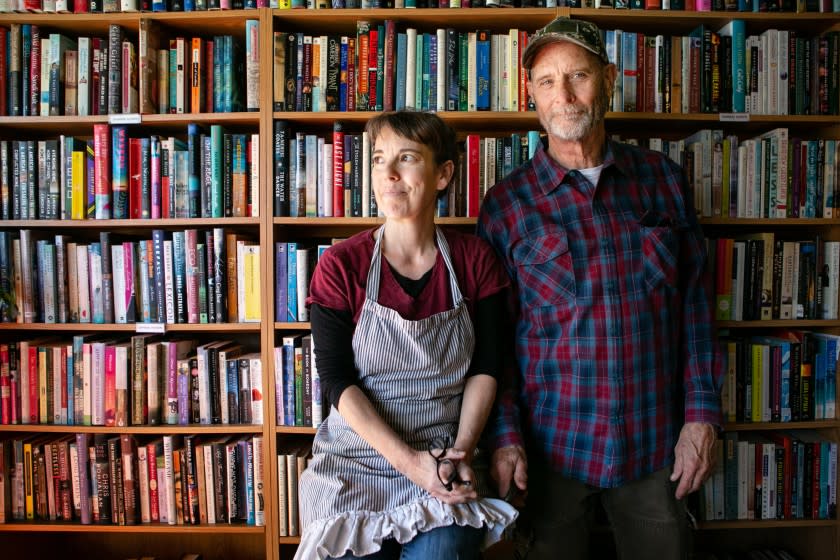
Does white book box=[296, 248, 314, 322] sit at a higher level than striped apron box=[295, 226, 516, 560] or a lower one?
higher

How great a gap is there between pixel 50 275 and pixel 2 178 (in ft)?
1.22

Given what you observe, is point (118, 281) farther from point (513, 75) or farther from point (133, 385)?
point (513, 75)

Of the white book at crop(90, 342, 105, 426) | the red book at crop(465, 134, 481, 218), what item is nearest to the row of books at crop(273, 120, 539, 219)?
the red book at crop(465, 134, 481, 218)

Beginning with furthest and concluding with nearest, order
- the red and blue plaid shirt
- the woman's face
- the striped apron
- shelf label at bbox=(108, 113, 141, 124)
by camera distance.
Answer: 1. shelf label at bbox=(108, 113, 141, 124)
2. the red and blue plaid shirt
3. the woman's face
4. the striped apron

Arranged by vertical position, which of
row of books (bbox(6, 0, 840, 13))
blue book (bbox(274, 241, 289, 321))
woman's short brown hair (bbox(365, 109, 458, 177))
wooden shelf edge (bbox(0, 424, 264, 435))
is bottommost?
wooden shelf edge (bbox(0, 424, 264, 435))

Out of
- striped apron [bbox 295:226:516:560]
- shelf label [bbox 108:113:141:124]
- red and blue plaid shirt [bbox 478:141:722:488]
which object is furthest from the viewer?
shelf label [bbox 108:113:141:124]

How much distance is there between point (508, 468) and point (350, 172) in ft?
3.53

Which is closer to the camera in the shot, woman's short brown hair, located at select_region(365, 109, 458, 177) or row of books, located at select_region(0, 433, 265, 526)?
woman's short brown hair, located at select_region(365, 109, 458, 177)

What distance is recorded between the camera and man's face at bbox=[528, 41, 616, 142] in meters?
1.33

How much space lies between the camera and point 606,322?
1318mm

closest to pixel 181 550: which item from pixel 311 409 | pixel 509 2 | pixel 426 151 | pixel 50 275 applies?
pixel 311 409

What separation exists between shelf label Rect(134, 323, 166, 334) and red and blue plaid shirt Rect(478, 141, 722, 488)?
1.16 metres

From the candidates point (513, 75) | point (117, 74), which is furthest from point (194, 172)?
point (513, 75)

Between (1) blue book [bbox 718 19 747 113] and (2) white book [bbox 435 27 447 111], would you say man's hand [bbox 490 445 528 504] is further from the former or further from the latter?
(1) blue book [bbox 718 19 747 113]
